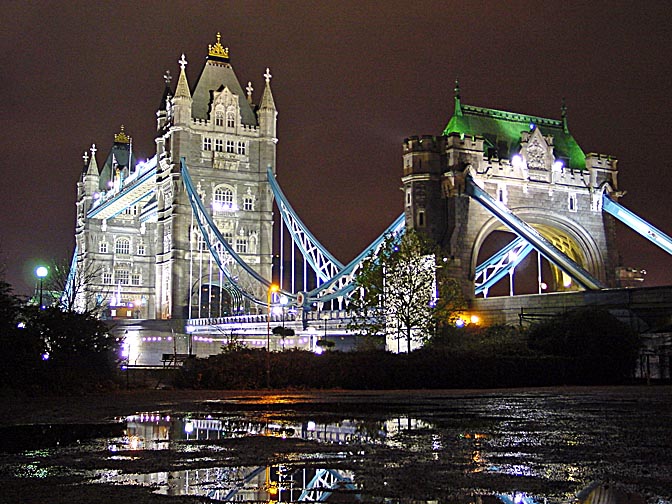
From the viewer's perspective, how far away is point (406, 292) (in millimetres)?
49250

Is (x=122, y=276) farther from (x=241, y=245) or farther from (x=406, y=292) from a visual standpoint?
(x=406, y=292)

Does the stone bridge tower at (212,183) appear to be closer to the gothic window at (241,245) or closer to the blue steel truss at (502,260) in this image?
the gothic window at (241,245)

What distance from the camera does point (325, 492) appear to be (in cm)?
880

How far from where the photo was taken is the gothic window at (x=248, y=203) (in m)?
102

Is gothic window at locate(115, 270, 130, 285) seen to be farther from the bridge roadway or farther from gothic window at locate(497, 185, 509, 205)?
gothic window at locate(497, 185, 509, 205)

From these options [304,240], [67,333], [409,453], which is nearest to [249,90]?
[304,240]

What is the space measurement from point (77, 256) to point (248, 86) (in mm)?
37080

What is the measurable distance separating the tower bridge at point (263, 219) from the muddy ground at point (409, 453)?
90.6 feet

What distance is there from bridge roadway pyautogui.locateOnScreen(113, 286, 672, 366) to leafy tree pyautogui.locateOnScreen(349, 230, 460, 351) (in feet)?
14.0

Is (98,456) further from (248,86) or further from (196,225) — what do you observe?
(248,86)

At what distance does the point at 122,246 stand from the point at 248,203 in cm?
2882

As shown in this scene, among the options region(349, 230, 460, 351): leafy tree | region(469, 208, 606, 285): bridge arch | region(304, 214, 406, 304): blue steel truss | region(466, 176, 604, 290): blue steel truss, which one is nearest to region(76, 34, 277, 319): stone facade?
region(304, 214, 406, 304): blue steel truss

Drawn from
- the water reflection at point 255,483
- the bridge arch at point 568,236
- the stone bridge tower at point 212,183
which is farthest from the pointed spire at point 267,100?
the water reflection at point 255,483

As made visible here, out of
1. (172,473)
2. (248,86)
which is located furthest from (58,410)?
(248,86)
